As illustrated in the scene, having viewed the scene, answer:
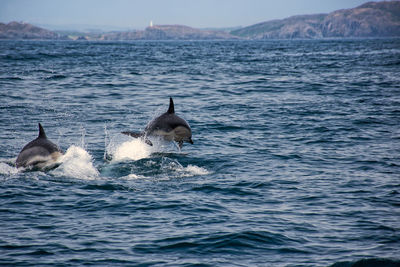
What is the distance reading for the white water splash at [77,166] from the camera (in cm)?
1221

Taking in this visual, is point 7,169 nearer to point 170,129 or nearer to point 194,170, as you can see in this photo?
point 170,129

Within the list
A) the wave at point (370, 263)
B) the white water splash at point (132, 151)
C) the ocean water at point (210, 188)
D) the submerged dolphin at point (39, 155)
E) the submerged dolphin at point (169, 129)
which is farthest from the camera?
the white water splash at point (132, 151)

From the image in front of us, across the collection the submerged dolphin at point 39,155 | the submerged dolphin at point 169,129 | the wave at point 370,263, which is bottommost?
the wave at point 370,263

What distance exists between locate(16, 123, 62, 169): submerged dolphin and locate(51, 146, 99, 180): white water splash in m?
0.27

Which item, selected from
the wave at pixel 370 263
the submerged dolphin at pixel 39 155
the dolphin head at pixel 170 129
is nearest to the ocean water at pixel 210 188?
the wave at pixel 370 263

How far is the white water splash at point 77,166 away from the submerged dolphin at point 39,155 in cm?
27

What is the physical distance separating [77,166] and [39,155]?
3.30 feet

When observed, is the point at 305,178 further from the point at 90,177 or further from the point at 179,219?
the point at 90,177

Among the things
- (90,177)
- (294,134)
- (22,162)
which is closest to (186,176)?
(90,177)

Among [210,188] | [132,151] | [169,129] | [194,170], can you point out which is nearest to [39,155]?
[132,151]

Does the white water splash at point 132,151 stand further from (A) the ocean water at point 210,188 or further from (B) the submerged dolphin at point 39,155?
(B) the submerged dolphin at point 39,155

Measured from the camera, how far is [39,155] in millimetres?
12172

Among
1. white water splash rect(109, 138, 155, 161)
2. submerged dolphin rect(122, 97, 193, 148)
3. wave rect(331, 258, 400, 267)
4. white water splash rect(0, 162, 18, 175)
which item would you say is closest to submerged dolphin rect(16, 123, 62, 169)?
white water splash rect(0, 162, 18, 175)

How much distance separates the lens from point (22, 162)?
12.2m
